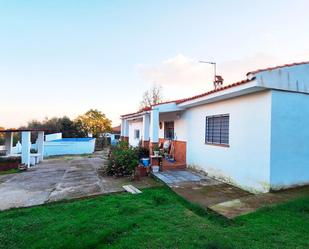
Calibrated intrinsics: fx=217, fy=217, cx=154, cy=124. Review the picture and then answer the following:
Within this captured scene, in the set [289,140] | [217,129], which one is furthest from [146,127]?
[289,140]

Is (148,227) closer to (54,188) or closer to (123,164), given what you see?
(54,188)

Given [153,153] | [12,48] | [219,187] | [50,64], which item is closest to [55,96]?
[50,64]

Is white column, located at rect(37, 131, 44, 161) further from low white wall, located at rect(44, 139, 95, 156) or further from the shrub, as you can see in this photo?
the shrub

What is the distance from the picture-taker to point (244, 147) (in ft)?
25.4

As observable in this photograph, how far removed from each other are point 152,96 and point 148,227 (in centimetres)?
3701

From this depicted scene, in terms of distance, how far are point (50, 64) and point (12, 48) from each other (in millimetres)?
2491

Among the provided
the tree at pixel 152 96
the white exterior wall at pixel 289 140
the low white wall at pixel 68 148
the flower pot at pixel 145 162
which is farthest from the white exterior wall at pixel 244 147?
the tree at pixel 152 96

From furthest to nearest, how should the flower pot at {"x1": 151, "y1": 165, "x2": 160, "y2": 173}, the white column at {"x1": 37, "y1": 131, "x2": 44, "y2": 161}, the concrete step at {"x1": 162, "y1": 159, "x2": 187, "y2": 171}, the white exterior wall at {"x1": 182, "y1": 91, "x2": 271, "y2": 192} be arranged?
the white column at {"x1": 37, "y1": 131, "x2": 44, "y2": 161}
the concrete step at {"x1": 162, "y1": 159, "x2": 187, "y2": 171}
the flower pot at {"x1": 151, "y1": 165, "x2": 160, "y2": 173}
the white exterior wall at {"x1": 182, "y1": 91, "x2": 271, "y2": 192}

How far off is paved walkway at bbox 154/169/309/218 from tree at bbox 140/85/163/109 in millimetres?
31309

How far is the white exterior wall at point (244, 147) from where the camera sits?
688cm

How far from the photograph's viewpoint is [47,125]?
33281mm

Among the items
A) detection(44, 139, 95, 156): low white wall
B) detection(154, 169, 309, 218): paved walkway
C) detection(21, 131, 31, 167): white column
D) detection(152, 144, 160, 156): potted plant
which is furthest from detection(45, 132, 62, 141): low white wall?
detection(154, 169, 309, 218): paved walkway

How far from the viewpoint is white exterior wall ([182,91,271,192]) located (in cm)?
688

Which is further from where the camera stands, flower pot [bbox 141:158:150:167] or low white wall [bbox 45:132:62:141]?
low white wall [bbox 45:132:62:141]
